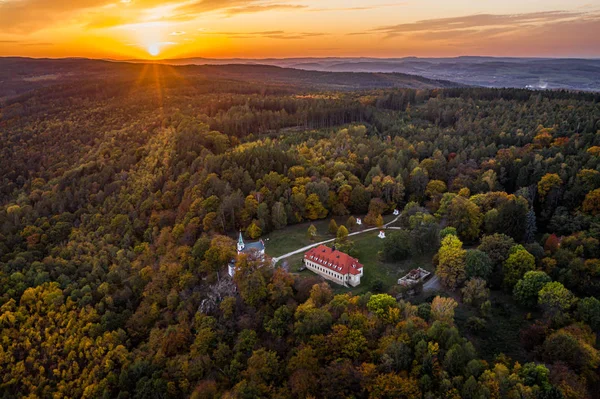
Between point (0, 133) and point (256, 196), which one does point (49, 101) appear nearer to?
point (0, 133)

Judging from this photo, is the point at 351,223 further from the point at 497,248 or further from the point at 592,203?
the point at 592,203

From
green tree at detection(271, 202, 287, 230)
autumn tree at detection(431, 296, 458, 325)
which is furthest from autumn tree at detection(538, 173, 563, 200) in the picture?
green tree at detection(271, 202, 287, 230)

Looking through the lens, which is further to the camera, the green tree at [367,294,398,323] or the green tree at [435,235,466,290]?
the green tree at [435,235,466,290]

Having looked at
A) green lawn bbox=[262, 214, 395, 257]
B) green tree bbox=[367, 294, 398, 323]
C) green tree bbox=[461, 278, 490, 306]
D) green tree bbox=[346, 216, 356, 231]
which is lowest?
green lawn bbox=[262, 214, 395, 257]

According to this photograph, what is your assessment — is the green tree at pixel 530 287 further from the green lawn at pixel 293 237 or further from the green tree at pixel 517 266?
the green lawn at pixel 293 237

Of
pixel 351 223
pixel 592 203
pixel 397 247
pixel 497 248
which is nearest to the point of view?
pixel 497 248

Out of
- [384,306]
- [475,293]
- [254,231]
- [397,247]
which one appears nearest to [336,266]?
[397,247]

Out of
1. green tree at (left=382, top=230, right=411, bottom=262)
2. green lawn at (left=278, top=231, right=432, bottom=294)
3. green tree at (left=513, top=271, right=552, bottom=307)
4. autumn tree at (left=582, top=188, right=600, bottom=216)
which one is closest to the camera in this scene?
green tree at (left=513, top=271, right=552, bottom=307)

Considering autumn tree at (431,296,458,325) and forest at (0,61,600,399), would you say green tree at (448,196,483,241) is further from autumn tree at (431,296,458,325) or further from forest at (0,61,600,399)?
autumn tree at (431,296,458,325)
